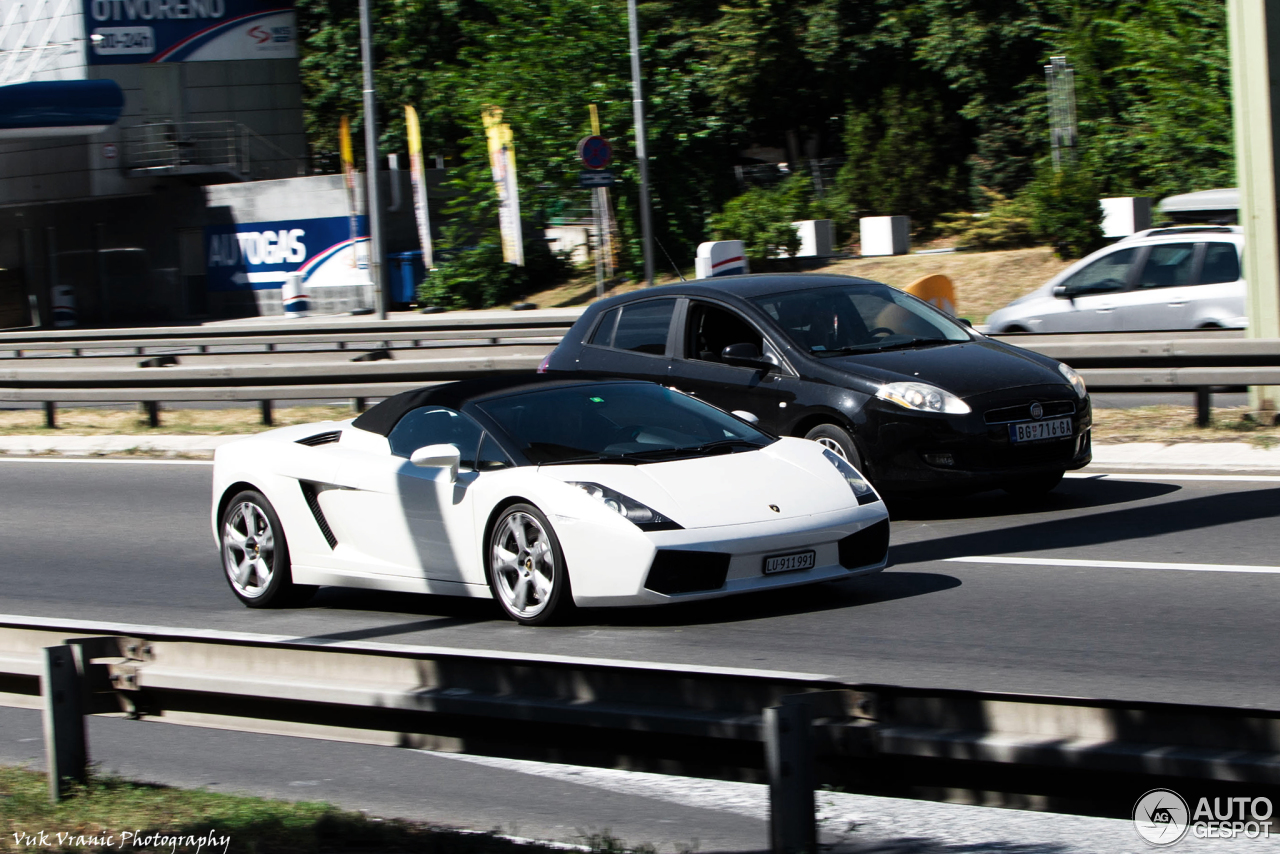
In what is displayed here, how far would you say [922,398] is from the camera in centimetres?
1020

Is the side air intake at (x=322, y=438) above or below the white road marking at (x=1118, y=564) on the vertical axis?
above

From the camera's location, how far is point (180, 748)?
655cm

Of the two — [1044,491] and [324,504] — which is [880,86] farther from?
[324,504]

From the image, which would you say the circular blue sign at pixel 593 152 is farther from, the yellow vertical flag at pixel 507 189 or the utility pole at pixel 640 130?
the yellow vertical flag at pixel 507 189

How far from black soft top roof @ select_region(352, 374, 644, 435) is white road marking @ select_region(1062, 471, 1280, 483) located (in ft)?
15.2

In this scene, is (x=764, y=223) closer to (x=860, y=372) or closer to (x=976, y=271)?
(x=976, y=271)

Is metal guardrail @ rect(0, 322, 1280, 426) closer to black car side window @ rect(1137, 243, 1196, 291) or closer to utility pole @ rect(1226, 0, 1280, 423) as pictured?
utility pole @ rect(1226, 0, 1280, 423)

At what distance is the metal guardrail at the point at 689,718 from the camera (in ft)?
10.7

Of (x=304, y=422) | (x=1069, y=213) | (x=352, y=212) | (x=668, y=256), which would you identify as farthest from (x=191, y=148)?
(x=304, y=422)

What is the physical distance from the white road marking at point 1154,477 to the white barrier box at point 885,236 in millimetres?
23816

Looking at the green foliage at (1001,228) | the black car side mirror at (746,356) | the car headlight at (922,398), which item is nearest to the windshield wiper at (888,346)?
the black car side mirror at (746,356)

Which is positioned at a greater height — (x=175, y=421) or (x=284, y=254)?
(x=284, y=254)

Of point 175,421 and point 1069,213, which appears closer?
point 175,421

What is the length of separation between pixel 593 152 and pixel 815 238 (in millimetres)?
8192
